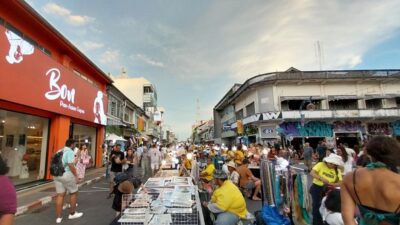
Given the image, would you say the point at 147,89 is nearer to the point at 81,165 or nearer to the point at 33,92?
the point at 81,165

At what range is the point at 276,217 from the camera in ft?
15.1

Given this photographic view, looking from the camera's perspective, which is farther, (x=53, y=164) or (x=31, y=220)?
(x=31, y=220)

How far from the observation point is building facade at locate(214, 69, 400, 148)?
1065 inches

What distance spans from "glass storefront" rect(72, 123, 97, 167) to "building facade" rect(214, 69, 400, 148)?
16088mm

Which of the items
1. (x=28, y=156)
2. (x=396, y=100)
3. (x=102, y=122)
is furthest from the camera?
(x=396, y=100)

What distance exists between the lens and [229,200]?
4.46 metres

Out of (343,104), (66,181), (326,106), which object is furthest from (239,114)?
Answer: (66,181)

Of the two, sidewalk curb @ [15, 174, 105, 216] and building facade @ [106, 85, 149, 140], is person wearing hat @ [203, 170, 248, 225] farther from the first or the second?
building facade @ [106, 85, 149, 140]

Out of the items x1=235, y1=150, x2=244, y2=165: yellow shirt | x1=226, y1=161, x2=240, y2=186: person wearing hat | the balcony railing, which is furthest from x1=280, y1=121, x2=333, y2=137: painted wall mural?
x1=226, y1=161, x2=240, y2=186: person wearing hat

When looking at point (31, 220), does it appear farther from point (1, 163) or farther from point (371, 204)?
point (371, 204)

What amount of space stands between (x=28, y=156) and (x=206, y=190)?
8.92 meters

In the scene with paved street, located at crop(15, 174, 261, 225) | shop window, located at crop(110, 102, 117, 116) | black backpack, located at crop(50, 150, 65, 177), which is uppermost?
shop window, located at crop(110, 102, 117, 116)

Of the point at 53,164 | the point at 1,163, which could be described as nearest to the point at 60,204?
the point at 53,164

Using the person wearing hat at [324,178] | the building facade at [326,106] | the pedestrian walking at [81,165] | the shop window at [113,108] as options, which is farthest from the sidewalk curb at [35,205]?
the building facade at [326,106]
